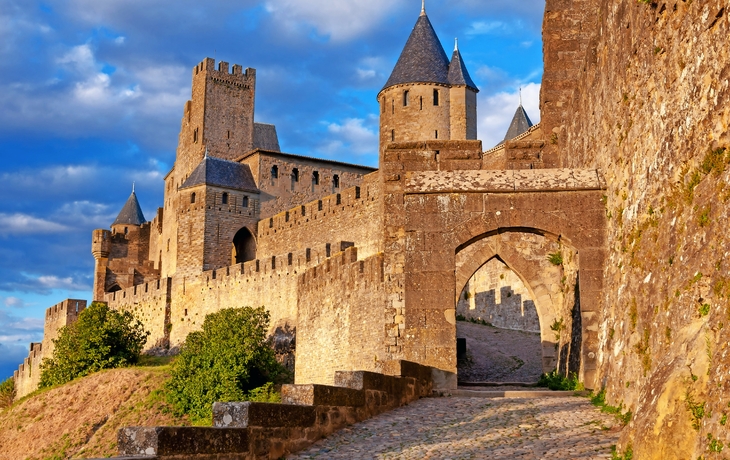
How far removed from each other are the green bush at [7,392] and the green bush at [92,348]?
1132 centimetres

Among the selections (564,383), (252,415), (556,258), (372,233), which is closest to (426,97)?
(372,233)

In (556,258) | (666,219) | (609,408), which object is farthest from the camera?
(556,258)

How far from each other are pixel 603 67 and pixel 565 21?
4.05m

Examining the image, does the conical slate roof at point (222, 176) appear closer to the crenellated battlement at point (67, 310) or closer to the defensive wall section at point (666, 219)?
the crenellated battlement at point (67, 310)

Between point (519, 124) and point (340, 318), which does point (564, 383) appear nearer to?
point (340, 318)

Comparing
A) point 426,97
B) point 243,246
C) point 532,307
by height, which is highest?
point 426,97

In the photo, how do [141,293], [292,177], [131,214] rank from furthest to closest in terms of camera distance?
[131,214]
[292,177]
[141,293]

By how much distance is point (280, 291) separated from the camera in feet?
113

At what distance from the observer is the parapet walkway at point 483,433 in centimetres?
798

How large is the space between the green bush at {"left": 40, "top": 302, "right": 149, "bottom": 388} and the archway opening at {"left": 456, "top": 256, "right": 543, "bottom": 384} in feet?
42.1

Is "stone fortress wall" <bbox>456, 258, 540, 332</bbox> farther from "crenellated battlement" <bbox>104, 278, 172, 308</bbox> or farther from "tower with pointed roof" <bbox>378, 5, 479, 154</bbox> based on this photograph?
"crenellated battlement" <bbox>104, 278, 172, 308</bbox>

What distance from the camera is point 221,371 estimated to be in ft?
86.7

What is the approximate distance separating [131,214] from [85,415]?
119ft

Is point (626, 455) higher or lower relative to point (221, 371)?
lower
